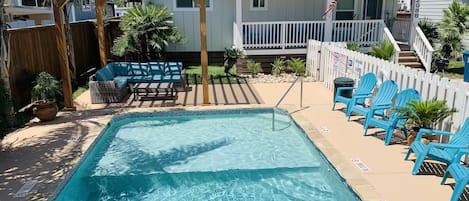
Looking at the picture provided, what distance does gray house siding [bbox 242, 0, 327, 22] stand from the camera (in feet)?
49.6

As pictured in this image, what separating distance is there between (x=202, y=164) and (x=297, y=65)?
7535mm

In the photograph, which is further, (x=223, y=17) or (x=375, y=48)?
(x=223, y=17)

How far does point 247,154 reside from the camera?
22.0ft

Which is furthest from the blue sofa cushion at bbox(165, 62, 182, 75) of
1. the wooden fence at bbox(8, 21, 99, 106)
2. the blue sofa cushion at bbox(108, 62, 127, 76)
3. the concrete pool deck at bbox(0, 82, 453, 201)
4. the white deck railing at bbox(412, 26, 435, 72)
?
the white deck railing at bbox(412, 26, 435, 72)

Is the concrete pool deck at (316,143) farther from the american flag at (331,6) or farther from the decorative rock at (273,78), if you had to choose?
the american flag at (331,6)

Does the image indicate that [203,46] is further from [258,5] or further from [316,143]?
[258,5]

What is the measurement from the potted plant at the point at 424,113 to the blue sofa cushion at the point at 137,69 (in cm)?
754

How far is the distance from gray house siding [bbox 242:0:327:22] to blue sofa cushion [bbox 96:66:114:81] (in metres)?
6.67

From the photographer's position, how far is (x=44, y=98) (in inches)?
320

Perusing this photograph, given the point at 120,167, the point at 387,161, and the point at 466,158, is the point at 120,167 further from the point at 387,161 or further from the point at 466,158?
the point at 466,158

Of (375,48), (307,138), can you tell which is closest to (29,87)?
(307,138)

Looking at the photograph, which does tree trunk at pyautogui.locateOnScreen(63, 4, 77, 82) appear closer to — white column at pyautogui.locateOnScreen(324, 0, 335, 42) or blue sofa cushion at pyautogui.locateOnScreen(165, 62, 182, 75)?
blue sofa cushion at pyautogui.locateOnScreen(165, 62, 182, 75)

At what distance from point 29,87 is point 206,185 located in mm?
6258

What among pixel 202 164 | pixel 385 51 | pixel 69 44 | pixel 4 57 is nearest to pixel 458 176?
pixel 202 164
